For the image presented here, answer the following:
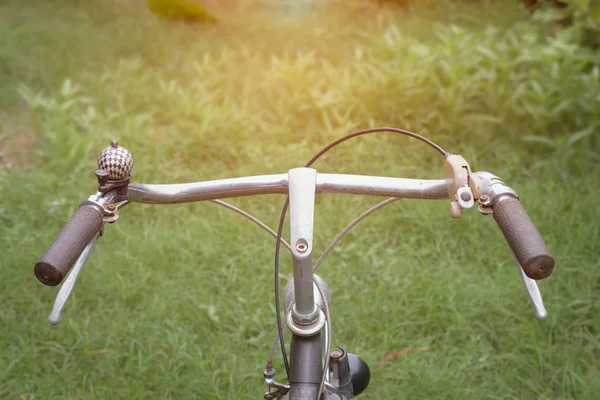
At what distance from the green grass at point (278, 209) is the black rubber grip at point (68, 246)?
1.42 m

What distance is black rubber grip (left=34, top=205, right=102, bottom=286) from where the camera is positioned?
3.62 ft

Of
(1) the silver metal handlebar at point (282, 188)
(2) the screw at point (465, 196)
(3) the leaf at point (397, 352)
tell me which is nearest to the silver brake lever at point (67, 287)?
(1) the silver metal handlebar at point (282, 188)

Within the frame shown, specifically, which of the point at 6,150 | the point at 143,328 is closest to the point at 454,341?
the point at 143,328

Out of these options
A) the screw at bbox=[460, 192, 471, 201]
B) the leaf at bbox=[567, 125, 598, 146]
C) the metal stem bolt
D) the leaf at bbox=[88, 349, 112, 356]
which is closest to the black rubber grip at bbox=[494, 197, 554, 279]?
the screw at bbox=[460, 192, 471, 201]

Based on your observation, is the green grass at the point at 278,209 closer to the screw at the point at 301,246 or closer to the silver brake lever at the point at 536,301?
the silver brake lever at the point at 536,301

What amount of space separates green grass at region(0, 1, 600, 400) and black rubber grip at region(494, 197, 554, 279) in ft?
4.71

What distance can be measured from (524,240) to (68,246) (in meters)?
0.83

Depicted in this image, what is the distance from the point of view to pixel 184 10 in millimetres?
5824

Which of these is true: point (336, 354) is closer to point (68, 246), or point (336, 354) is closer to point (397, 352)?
point (68, 246)

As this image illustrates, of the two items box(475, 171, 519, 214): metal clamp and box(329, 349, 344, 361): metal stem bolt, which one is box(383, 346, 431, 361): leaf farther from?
box(475, 171, 519, 214): metal clamp

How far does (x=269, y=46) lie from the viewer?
5.21m

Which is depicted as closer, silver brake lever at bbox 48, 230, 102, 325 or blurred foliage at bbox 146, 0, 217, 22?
silver brake lever at bbox 48, 230, 102, 325

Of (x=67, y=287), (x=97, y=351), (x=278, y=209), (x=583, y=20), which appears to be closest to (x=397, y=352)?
(x=278, y=209)

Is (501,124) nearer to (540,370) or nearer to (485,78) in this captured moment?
(485,78)
